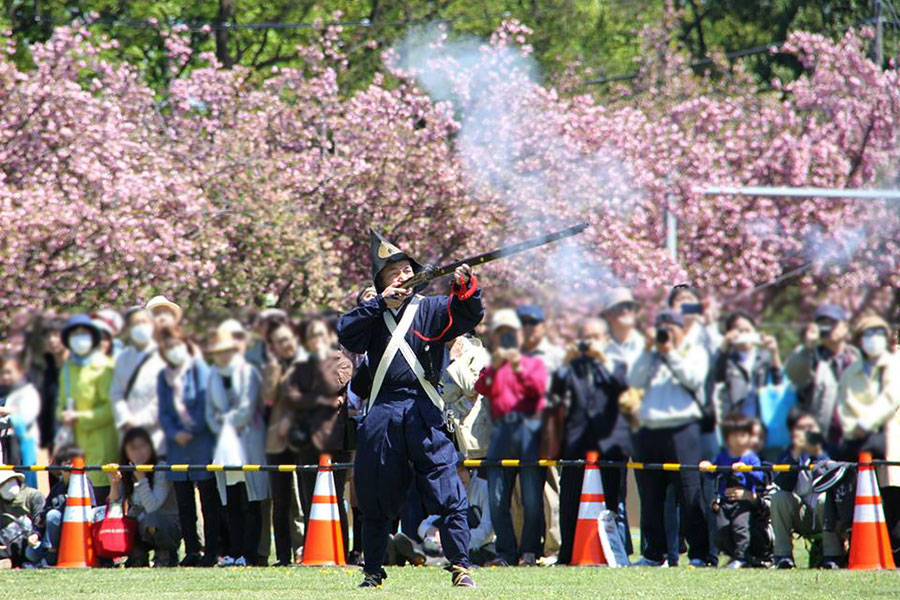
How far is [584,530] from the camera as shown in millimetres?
12664

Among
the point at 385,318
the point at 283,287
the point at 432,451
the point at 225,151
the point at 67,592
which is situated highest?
the point at 225,151

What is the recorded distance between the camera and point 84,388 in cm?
1252

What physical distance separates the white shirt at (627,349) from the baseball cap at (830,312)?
1.25 metres

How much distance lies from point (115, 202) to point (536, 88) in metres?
10.1

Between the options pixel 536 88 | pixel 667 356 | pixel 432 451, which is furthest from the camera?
pixel 536 88

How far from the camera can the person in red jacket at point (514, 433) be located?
12.9 m

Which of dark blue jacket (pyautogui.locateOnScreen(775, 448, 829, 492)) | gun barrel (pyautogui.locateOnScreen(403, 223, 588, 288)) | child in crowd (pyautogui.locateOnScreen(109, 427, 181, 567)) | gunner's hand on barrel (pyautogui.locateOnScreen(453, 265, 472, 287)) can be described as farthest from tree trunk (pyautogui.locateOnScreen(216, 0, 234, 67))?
gunner's hand on barrel (pyautogui.locateOnScreen(453, 265, 472, 287))

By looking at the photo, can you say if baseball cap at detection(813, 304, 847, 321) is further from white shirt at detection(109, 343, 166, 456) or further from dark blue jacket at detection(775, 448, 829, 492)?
white shirt at detection(109, 343, 166, 456)

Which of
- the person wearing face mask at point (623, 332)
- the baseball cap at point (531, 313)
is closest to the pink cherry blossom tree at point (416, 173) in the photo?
the baseball cap at point (531, 313)

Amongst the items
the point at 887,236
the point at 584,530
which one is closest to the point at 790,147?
the point at 887,236

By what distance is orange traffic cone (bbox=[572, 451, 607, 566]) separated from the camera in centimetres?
1259

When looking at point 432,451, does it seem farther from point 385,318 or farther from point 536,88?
point 536,88

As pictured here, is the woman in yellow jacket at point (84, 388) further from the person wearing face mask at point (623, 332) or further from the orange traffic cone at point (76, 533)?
the person wearing face mask at point (623, 332)

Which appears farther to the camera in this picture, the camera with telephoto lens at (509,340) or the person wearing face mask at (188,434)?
the camera with telephoto lens at (509,340)
